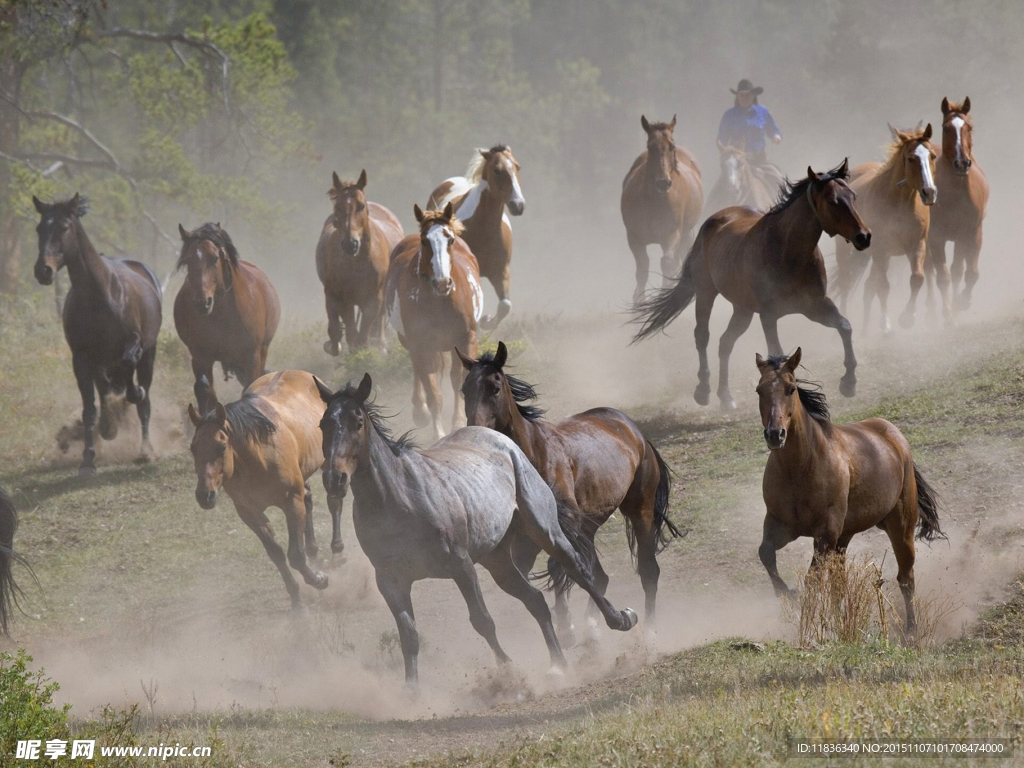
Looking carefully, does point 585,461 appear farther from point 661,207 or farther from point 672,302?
point 661,207

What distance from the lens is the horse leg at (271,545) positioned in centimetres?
991

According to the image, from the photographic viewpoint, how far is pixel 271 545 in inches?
392

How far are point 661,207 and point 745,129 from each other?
5.35 m

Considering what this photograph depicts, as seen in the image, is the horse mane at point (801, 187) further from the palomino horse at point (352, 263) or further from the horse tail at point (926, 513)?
the palomino horse at point (352, 263)

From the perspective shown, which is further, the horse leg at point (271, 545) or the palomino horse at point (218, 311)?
the palomino horse at point (218, 311)

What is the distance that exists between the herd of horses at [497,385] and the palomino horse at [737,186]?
4cm

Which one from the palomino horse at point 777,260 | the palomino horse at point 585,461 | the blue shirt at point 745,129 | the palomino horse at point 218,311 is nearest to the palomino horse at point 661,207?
the palomino horse at point 777,260

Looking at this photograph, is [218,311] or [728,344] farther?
[218,311]

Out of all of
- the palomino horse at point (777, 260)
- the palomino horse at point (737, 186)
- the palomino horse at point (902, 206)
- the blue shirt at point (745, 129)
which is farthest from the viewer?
the blue shirt at point (745, 129)

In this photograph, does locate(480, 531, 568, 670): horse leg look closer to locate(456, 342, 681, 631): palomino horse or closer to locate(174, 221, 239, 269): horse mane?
locate(456, 342, 681, 631): palomino horse

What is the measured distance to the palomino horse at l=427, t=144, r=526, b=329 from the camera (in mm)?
14305

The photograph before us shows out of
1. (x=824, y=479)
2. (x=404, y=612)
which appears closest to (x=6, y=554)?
(x=404, y=612)

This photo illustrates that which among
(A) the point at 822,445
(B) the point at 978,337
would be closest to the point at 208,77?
(B) the point at 978,337

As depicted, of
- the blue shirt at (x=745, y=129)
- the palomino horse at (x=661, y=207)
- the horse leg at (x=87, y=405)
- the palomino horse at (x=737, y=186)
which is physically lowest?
the horse leg at (x=87, y=405)
